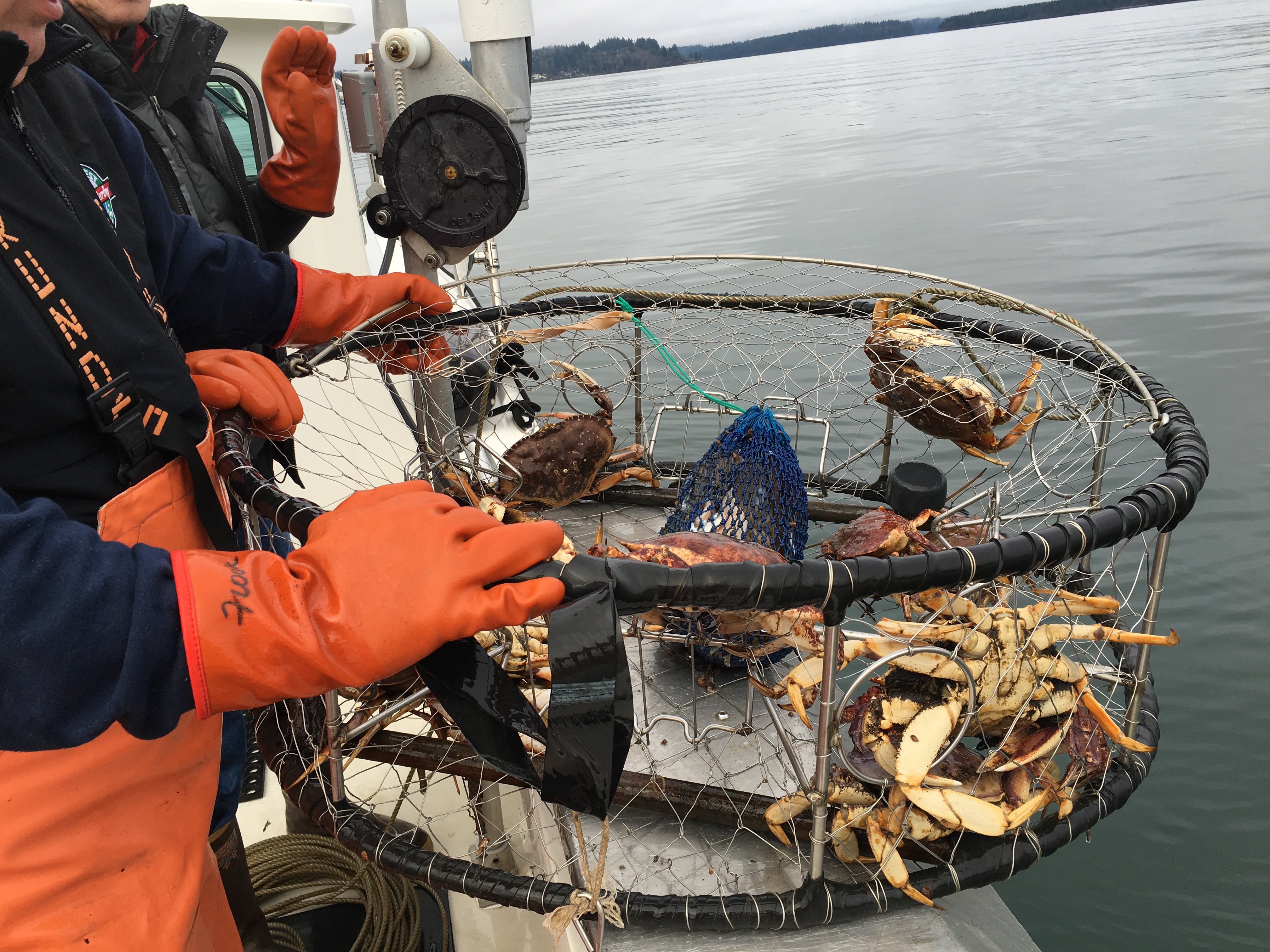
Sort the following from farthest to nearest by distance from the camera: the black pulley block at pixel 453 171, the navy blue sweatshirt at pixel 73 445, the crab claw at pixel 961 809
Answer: the black pulley block at pixel 453 171 → the crab claw at pixel 961 809 → the navy blue sweatshirt at pixel 73 445

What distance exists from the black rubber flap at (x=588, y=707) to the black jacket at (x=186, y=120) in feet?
6.85

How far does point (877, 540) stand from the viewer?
8.70ft

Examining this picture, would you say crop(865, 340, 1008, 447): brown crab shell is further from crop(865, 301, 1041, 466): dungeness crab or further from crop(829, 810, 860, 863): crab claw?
crop(829, 810, 860, 863): crab claw

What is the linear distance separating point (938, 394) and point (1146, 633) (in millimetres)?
1402

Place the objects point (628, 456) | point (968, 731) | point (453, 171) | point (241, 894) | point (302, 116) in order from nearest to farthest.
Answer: point (968, 731), point (241, 894), point (453, 171), point (302, 116), point (628, 456)

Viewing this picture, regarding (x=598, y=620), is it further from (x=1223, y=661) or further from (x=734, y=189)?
(x=734, y=189)

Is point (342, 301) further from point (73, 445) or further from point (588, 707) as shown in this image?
point (588, 707)

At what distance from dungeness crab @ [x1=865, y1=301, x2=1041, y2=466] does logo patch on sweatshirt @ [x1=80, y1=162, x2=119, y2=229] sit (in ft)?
7.91

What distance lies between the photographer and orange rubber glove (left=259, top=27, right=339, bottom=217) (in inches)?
120

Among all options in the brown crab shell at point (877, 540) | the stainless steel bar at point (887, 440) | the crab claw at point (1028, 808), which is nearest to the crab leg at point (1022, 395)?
the stainless steel bar at point (887, 440)

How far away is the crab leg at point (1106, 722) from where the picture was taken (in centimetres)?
202

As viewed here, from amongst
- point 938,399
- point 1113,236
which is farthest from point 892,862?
point 1113,236

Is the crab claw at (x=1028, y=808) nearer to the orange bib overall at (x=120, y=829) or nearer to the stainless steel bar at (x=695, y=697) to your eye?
the stainless steel bar at (x=695, y=697)

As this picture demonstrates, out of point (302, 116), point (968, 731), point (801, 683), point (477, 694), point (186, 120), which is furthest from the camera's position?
point (186, 120)
